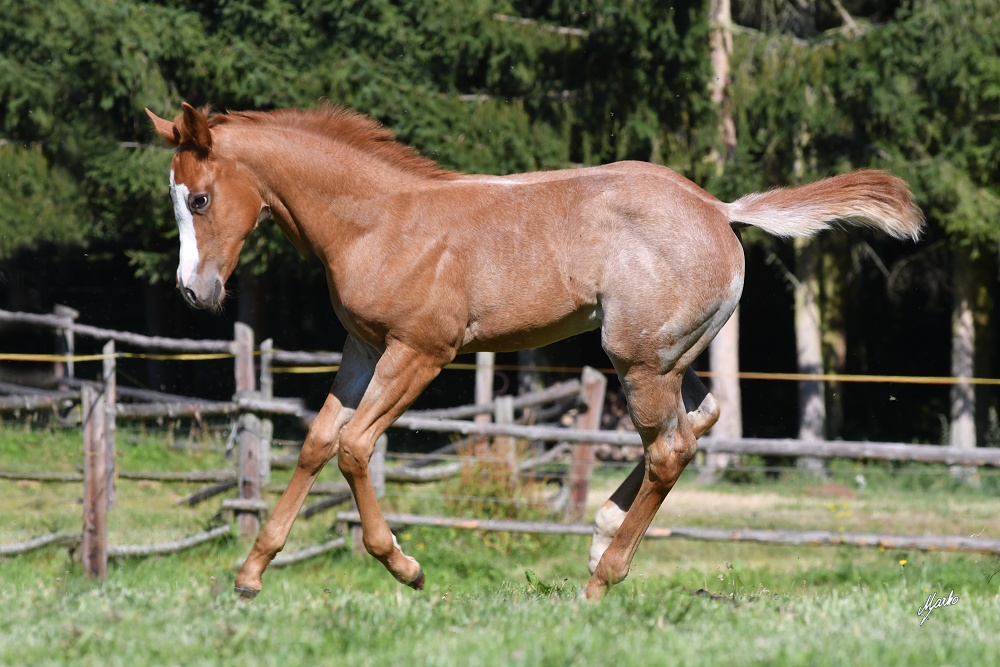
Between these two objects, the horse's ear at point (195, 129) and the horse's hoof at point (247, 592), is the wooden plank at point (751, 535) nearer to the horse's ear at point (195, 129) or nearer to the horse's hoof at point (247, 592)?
the horse's hoof at point (247, 592)

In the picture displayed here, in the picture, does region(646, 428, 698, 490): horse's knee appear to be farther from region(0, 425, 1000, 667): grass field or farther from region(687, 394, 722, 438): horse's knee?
region(0, 425, 1000, 667): grass field

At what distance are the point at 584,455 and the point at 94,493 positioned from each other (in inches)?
169

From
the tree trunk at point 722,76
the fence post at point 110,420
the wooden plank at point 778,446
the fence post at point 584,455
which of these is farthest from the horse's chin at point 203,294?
the tree trunk at point 722,76

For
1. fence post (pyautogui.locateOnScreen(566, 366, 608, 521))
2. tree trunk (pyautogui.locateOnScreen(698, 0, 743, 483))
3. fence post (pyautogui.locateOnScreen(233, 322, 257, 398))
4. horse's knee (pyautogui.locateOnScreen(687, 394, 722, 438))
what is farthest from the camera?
tree trunk (pyautogui.locateOnScreen(698, 0, 743, 483))

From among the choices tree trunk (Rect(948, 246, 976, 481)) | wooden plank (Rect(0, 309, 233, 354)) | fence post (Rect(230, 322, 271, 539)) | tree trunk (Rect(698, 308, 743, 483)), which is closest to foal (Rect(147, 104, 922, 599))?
fence post (Rect(230, 322, 271, 539))

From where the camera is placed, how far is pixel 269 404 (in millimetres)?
9312

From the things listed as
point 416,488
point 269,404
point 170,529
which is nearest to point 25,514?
point 170,529

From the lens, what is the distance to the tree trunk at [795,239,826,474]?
1488cm

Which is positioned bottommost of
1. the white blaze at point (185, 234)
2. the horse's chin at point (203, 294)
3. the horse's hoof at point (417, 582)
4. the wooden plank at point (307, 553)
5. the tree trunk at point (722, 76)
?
the wooden plank at point (307, 553)

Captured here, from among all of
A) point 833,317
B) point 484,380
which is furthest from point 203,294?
point 833,317

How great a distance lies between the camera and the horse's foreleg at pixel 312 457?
4.99m

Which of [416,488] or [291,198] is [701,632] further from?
[416,488]

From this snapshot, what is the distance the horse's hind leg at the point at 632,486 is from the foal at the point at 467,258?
66mm

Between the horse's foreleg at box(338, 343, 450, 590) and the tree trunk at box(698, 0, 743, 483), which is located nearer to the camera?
the horse's foreleg at box(338, 343, 450, 590)
